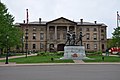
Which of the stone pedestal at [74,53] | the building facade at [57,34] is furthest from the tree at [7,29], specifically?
the building facade at [57,34]

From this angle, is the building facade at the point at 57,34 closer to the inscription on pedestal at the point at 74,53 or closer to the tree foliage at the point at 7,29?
the tree foliage at the point at 7,29

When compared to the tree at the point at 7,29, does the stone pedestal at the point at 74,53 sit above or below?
below

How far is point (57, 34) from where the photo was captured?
103125 mm

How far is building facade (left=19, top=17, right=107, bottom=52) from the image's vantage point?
100625 mm

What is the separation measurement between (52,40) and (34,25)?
9.78m

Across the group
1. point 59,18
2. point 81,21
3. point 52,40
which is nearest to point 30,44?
point 52,40

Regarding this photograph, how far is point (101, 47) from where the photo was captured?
105250 mm

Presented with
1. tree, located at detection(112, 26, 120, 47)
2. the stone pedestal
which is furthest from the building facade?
the stone pedestal

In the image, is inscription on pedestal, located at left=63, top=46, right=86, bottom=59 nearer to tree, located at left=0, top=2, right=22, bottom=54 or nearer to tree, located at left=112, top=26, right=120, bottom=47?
tree, located at left=0, top=2, right=22, bottom=54

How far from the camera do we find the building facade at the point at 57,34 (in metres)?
101

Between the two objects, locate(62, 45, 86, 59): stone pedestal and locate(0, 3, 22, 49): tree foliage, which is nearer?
locate(62, 45, 86, 59): stone pedestal

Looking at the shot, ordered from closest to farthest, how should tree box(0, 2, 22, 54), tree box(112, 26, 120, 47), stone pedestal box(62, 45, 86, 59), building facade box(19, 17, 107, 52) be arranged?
stone pedestal box(62, 45, 86, 59) < tree box(0, 2, 22, 54) < tree box(112, 26, 120, 47) < building facade box(19, 17, 107, 52)

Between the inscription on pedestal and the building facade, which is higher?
the building facade

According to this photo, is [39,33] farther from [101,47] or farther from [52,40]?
[101,47]
